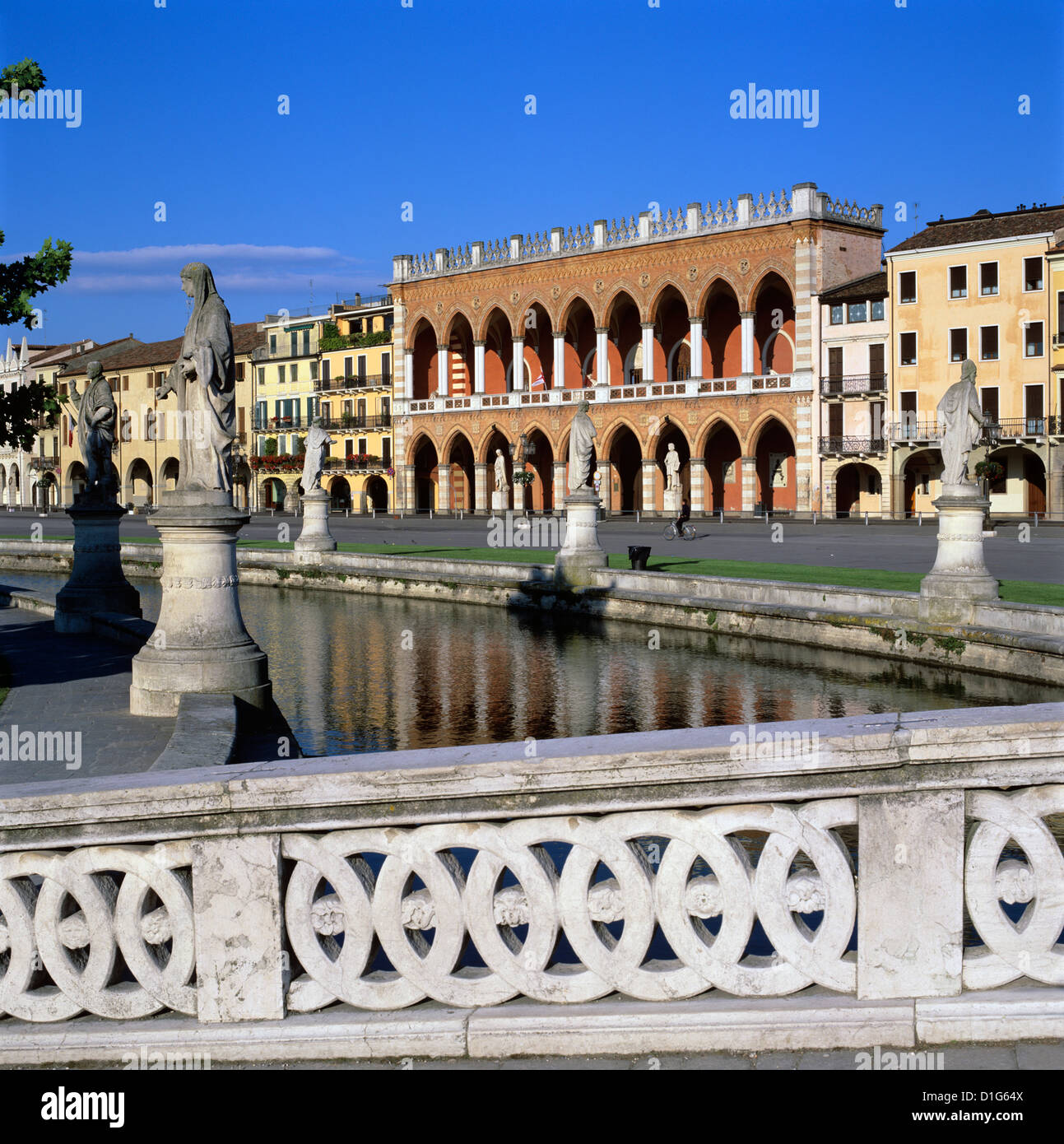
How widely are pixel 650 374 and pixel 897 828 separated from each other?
5265 cm

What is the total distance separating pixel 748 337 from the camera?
50.9 m

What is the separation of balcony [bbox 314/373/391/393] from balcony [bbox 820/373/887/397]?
26.8 metres

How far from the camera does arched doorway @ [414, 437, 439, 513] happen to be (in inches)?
2606

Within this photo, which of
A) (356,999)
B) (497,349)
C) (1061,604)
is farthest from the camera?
(497,349)

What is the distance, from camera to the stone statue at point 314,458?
27766mm

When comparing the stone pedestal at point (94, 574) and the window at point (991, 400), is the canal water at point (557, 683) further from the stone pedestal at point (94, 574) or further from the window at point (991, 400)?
the window at point (991, 400)

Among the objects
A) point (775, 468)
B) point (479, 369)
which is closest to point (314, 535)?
point (775, 468)

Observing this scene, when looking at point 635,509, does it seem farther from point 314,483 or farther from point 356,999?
point 356,999

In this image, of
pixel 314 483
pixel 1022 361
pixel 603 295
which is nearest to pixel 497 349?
pixel 603 295

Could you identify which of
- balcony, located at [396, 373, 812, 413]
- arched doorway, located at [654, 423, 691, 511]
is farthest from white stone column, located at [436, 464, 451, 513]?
arched doorway, located at [654, 423, 691, 511]

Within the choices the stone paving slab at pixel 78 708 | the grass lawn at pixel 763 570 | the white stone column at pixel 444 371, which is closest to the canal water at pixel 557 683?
the stone paving slab at pixel 78 708

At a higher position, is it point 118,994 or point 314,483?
point 314,483

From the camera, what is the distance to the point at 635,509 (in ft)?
189
